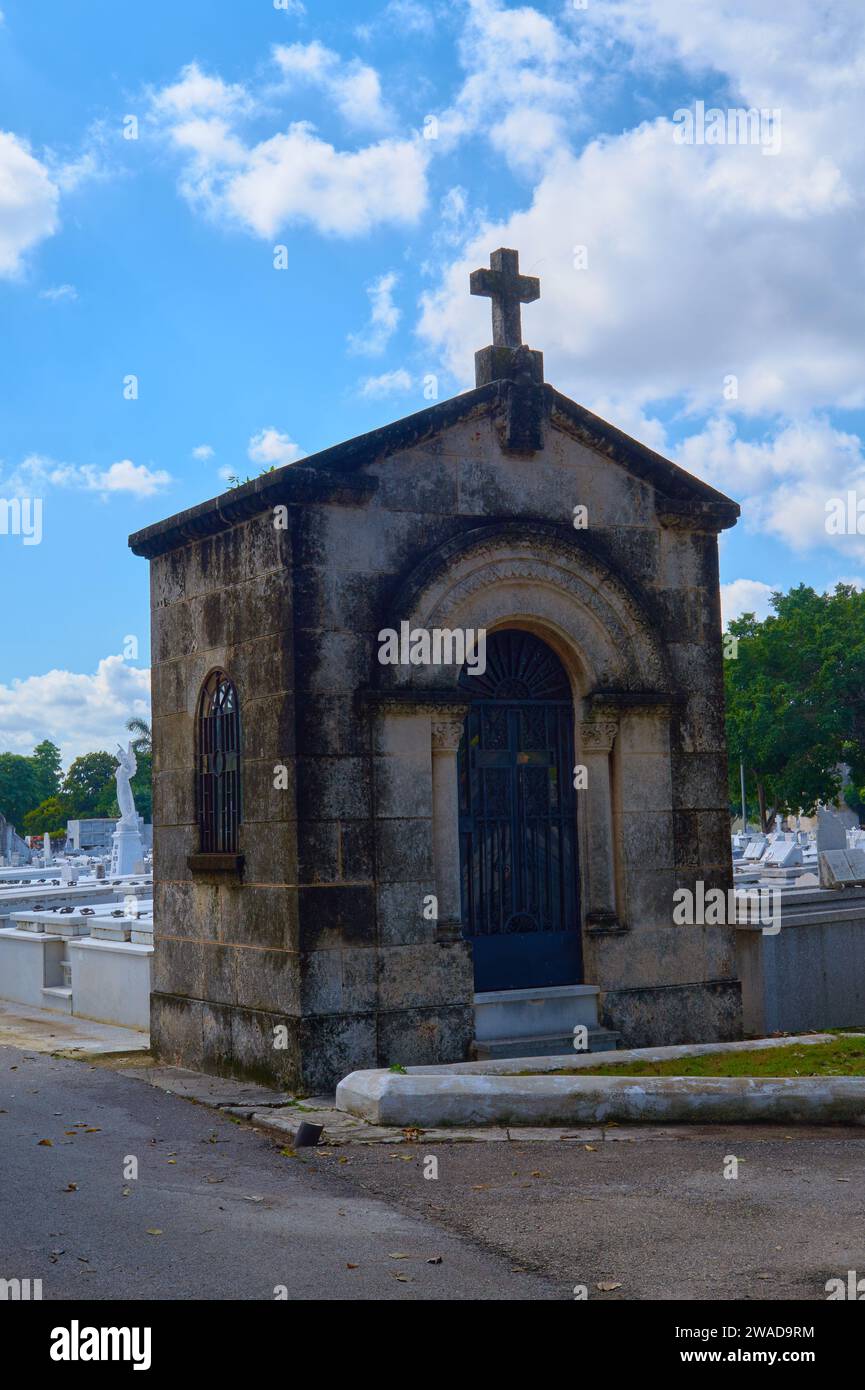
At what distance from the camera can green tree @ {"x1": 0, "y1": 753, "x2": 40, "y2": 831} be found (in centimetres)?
9469

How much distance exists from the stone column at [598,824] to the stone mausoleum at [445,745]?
0.02 metres

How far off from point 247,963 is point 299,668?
2193 mm

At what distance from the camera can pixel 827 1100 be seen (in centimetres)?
849

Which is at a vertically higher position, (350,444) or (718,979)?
(350,444)

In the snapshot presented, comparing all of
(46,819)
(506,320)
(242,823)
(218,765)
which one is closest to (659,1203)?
(242,823)

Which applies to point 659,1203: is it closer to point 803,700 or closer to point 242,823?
point 242,823

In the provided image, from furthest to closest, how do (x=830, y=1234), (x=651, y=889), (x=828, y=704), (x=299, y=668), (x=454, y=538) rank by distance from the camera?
1. (x=828, y=704)
2. (x=651, y=889)
3. (x=454, y=538)
4. (x=299, y=668)
5. (x=830, y=1234)

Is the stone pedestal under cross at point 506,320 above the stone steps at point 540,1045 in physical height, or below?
above

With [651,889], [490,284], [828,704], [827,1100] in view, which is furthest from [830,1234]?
[828,704]

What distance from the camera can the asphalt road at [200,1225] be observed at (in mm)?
5570

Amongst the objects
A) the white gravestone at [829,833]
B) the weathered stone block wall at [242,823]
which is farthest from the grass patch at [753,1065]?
the white gravestone at [829,833]

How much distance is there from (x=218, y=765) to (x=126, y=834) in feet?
68.6

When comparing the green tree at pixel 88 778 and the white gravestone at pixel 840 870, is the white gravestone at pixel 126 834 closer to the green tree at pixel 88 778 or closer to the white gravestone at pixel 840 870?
the white gravestone at pixel 840 870

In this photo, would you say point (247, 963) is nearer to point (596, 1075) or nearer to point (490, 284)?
point (596, 1075)
